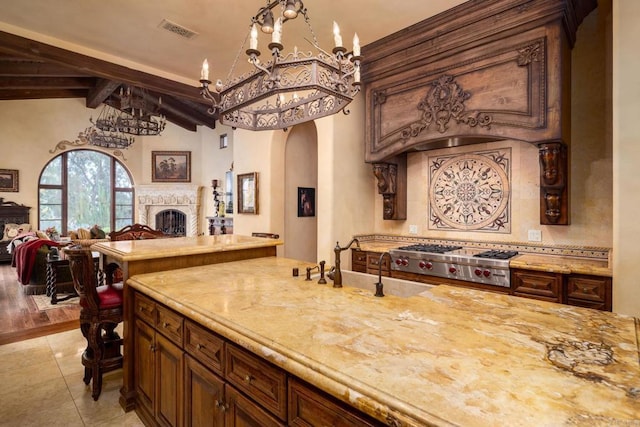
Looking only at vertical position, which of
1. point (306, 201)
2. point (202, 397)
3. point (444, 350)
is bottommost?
point (202, 397)

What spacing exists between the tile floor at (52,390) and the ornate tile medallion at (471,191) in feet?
10.8

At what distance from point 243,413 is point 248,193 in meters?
4.08

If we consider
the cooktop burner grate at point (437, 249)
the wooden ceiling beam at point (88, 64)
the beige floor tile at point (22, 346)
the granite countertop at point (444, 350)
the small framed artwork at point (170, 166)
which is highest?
the wooden ceiling beam at point (88, 64)

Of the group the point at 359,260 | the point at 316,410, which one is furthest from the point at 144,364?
the point at 359,260

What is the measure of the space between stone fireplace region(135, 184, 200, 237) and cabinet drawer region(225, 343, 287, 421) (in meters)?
9.68

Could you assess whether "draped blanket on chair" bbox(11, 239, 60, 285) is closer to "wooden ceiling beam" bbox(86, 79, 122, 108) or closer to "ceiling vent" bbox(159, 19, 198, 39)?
"wooden ceiling beam" bbox(86, 79, 122, 108)

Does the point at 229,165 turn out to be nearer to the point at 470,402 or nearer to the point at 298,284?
the point at 298,284

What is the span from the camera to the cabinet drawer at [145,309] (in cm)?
192

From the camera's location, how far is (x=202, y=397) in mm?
1515

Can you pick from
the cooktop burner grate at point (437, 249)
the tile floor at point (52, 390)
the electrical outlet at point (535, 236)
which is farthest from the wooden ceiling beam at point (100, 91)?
the electrical outlet at point (535, 236)

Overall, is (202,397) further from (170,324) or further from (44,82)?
(44,82)

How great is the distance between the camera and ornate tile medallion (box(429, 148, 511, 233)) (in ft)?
10.8

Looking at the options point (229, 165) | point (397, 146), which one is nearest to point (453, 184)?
point (397, 146)

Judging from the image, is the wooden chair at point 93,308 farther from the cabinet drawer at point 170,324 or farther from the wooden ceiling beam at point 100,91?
the wooden ceiling beam at point 100,91
